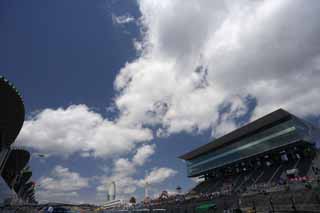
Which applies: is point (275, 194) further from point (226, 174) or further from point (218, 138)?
point (226, 174)

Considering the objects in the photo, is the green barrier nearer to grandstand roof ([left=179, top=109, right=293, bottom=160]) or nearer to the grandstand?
the grandstand

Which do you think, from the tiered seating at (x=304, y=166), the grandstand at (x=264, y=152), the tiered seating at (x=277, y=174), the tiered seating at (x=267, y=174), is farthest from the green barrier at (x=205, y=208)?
the tiered seating at (x=267, y=174)

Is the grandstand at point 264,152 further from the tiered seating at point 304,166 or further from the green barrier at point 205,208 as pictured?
the green barrier at point 205,208

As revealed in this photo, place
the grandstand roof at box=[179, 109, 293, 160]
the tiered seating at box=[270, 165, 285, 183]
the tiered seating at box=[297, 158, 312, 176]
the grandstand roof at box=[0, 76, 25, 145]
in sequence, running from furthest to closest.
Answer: the grandstand roof at box=[179, 109, 293, 160] → the tiered seating at box=[270, 165, 285, 183] → the tiered seating at box=[297, 158, 312, 176] → the grandstand roof at box=[0, 76, 25, 145]

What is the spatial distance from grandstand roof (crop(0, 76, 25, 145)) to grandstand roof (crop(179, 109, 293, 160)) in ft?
185

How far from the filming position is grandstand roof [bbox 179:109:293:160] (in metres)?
57.9

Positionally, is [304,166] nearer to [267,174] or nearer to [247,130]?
[267,174]

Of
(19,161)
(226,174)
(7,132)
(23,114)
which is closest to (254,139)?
(226,174)

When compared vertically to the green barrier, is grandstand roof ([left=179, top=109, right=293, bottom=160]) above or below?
above

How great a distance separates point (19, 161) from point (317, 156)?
303ft

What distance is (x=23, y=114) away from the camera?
5194cm

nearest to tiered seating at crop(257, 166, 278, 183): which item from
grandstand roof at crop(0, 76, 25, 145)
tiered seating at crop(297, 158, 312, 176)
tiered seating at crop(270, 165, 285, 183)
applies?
tiered seating at crop(270, 165, 285, 183)

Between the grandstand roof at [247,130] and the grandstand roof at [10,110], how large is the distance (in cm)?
5625

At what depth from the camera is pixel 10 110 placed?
47.4 m
